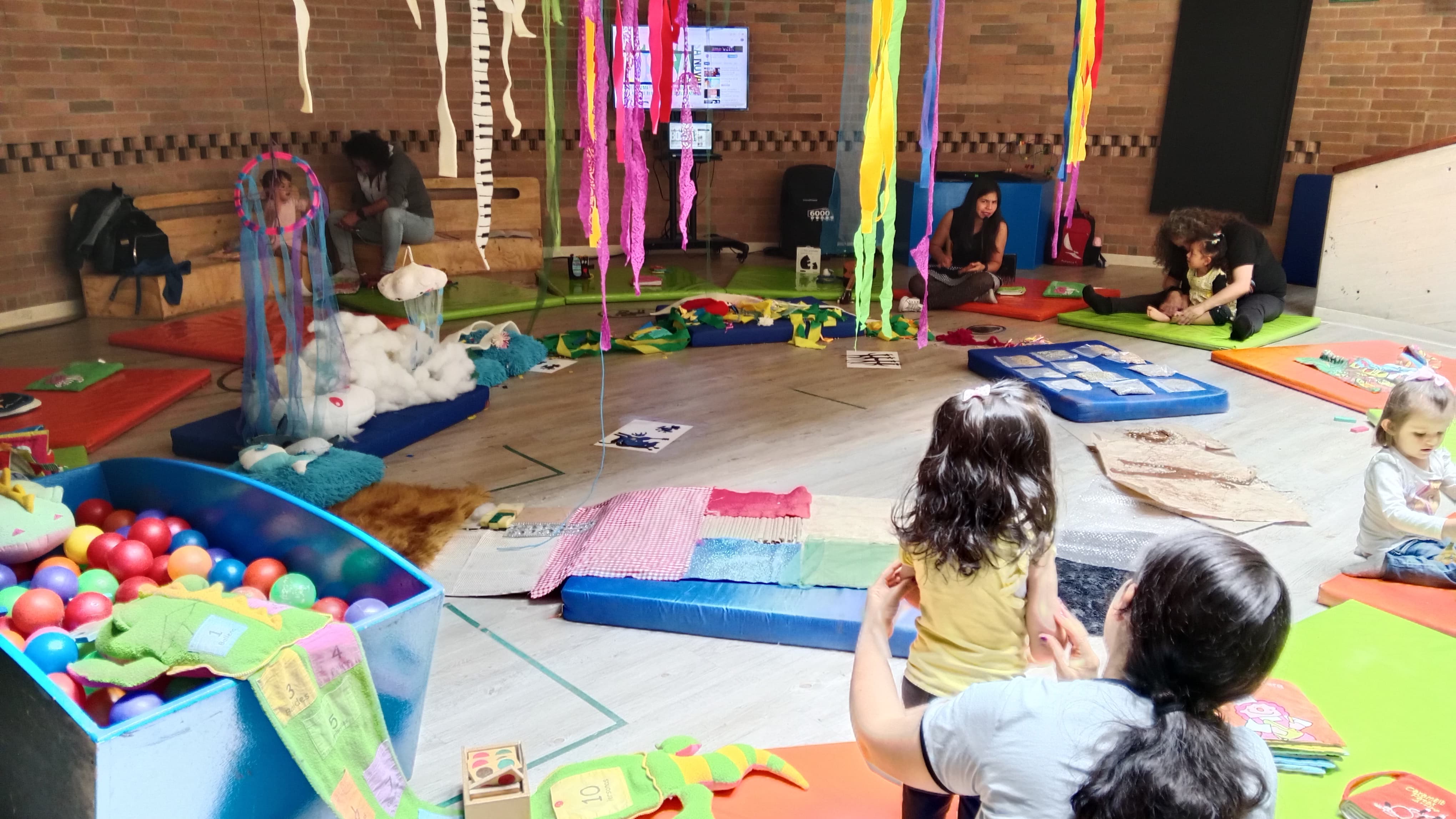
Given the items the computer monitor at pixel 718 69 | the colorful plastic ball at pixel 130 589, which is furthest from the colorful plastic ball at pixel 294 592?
the computer monitor at pixel 718 69

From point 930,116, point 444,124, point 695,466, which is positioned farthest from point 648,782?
point 930,116

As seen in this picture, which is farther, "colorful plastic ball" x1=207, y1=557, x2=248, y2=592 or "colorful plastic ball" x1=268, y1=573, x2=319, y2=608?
"colorful plastic ball" x1=207, y1=557, x2=248, y2=592

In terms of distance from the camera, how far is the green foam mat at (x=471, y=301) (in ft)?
21.0

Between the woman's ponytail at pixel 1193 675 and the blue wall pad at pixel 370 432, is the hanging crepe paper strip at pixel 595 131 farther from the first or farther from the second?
the woman's ponytail at pixel 1193 675

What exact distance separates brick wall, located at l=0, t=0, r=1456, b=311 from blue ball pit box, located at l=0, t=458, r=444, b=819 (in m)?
4.78

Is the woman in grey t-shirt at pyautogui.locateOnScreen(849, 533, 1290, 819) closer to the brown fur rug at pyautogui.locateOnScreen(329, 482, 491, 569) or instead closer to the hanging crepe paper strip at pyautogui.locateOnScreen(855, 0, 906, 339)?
the hanging crepe paper strip at pyautogui.locateOnScreen(855, 0, 906, 339)

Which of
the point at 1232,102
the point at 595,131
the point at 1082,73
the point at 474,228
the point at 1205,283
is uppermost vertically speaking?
the point at 1232,102

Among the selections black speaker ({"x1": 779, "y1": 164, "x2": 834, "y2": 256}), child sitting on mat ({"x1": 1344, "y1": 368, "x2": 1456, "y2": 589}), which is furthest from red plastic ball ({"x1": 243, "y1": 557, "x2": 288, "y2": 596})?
black speaker ({"x1": 779, "y1": 164, "x2": 834, "y2": 256})

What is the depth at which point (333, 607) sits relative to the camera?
2.33m

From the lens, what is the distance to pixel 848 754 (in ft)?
7.57

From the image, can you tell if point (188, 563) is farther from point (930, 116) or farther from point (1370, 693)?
Answer: point (1370, 693)

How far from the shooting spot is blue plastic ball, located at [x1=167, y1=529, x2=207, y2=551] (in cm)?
268

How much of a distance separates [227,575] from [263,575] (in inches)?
5.5

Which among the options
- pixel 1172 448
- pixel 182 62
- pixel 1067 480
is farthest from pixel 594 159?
pixel 182 62
